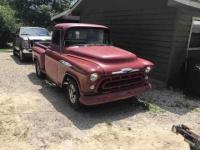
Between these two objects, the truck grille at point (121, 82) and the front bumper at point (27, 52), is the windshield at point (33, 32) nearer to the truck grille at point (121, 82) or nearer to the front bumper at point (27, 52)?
the front bumper at point (27, 52)

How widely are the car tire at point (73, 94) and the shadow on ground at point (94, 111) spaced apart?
0.14m

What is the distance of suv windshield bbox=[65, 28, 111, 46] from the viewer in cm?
730

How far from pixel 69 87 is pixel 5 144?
2298mm

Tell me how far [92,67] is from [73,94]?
3.28 ft

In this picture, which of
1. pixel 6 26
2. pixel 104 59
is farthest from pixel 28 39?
pixel 6 26

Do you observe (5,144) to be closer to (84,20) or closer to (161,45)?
(161,45)

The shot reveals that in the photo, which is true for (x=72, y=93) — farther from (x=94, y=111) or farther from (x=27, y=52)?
(x=27, y=52)

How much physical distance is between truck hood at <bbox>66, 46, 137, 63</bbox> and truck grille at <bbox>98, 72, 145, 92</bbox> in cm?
43

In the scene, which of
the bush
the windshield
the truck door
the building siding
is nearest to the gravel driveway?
the truck door

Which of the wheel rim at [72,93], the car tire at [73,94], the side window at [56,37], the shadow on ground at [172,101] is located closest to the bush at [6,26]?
the side window at [56,37]

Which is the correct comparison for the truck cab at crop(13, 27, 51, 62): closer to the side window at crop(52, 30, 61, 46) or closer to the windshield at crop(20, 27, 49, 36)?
the windshield at crop(20, 27, 49, 36)

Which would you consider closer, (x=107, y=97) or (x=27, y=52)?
(x=107, y=97)

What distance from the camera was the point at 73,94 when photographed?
21.4ft

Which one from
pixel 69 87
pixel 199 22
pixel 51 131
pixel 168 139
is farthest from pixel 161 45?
pixel 51 131
